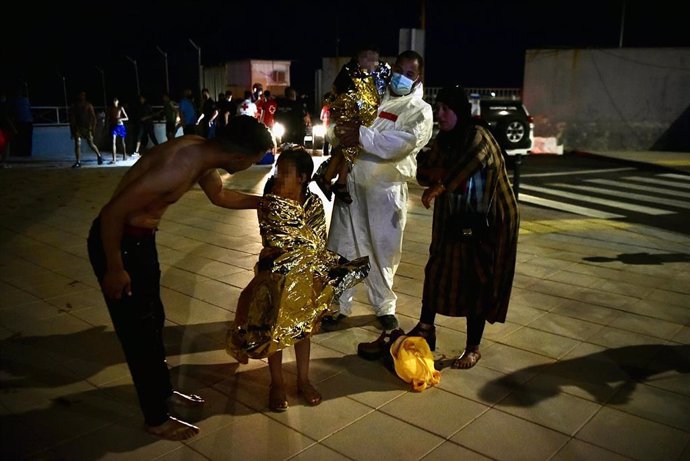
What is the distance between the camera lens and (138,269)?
2.86 meters

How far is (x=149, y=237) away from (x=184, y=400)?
902 millimetres

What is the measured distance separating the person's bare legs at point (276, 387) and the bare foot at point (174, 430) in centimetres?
43

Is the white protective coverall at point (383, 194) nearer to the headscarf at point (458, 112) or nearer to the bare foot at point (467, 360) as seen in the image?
the headscarf at point (458, 112)

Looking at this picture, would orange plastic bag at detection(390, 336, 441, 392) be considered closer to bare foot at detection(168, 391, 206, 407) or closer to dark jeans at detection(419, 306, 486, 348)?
dark jeans at detection(419, 306, 486, 348)


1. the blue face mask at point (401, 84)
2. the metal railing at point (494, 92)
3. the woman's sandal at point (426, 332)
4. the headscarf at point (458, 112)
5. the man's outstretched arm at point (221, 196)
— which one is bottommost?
the woman's sandal at point (426, 332)

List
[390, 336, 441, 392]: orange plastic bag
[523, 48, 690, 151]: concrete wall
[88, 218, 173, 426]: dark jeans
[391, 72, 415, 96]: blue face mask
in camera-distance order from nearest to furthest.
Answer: [88, 218, 173, 426]: dark jeans → [390, 336, 441, 392]: orange plastic bag → [391, 72, 415, 96]: blue face mask → [523, 48, 690, 151]: concrete wall

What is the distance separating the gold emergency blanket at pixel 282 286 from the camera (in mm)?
3041

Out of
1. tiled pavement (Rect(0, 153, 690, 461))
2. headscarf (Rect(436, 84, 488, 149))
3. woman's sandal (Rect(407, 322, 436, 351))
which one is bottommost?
tiled pavement (Rect(0, 153, 690, 461))

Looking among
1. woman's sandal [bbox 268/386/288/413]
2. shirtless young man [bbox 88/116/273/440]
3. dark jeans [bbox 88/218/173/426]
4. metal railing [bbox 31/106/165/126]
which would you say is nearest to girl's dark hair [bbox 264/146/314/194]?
shirtless young man [bbox 88/116/273/440]

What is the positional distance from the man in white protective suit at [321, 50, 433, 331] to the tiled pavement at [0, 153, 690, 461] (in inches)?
16.1

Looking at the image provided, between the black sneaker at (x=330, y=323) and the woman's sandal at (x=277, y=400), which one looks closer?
the woman's sandal at (x=277, y=400)

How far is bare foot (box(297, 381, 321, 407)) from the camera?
3252mm

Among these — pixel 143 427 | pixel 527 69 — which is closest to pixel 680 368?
pixel 143 427

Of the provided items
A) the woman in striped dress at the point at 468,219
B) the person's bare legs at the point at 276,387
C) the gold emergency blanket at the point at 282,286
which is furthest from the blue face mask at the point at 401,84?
the person's bare legs at the point at 276,387
